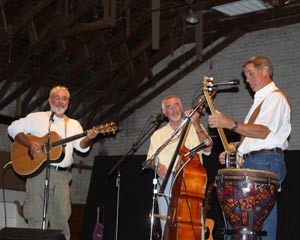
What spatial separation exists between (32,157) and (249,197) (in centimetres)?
254

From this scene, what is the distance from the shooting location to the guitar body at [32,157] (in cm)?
554

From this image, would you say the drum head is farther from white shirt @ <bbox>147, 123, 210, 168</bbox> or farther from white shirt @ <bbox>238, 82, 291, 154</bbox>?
white shirt @ <bbox>147, 123, 210, 168</bbox>

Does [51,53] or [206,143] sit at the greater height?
[51,53]

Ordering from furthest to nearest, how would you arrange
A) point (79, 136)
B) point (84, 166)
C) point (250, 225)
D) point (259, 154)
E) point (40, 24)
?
point (84, 166) < point (40, 24) < point (79, 136) < point (259, 154) < point (250, 225)

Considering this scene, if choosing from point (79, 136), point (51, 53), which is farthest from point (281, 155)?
point (51, 53)

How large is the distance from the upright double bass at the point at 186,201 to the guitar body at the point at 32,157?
4.21ft

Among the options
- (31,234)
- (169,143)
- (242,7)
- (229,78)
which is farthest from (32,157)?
(229,78)

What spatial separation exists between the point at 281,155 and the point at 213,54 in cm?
825

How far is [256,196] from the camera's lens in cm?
393

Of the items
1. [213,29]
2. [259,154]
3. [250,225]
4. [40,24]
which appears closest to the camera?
[250,225]

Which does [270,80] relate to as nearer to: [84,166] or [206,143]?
[206,143]

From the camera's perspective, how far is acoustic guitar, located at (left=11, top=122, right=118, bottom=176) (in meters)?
5.53

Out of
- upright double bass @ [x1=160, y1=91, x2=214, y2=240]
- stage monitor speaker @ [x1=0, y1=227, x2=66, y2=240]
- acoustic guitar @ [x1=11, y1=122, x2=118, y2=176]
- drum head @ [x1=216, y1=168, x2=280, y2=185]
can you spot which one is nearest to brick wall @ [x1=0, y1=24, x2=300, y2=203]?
acoustic guitar @ [x1=11, y1=122, x2=118, y2=176]

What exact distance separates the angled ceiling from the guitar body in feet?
10.4
